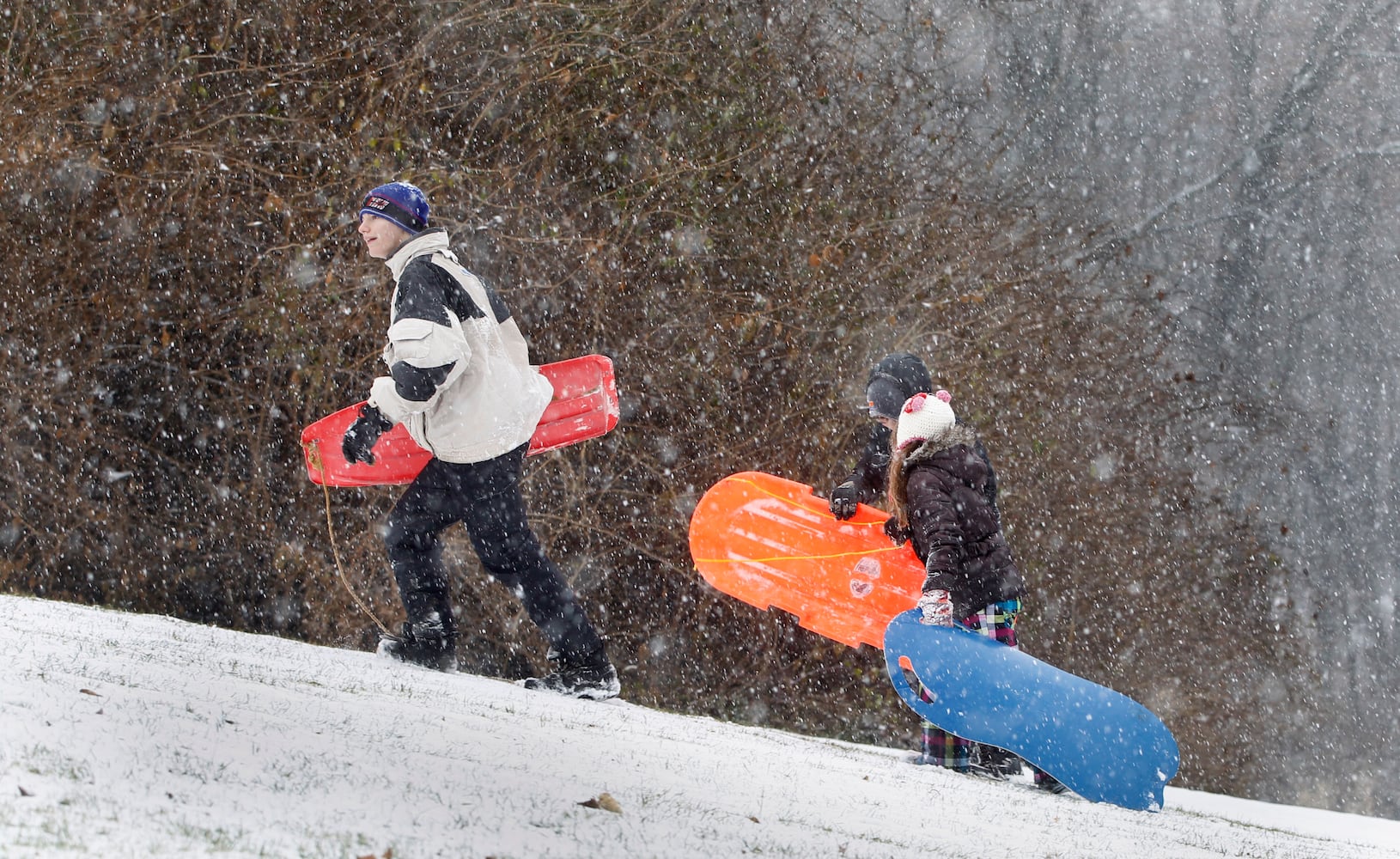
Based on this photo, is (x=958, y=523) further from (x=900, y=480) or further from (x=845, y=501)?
(x=845, y=501)

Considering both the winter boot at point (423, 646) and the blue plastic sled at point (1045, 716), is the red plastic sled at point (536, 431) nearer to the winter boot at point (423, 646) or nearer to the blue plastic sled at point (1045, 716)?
the winter boot at point (423, 646)

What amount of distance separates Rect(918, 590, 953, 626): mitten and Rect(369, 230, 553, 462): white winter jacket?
1.54 metres

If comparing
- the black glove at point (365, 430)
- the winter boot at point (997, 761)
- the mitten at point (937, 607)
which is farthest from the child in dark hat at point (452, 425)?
the winter boot at point (997, 761)

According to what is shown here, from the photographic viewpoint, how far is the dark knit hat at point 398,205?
3.61 meters

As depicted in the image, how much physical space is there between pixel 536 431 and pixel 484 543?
2.14 ft

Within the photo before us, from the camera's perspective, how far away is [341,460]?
4.25 m

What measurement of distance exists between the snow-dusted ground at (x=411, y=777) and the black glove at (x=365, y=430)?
76cm

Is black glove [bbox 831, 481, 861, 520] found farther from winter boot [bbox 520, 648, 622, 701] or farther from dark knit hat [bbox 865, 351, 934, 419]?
winter boot [bbox 520, 648, 622, 701]

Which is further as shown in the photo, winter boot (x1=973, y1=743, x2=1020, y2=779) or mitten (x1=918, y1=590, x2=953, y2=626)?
winter boot (x1=973, y1=743, x2=1020, y2=779)

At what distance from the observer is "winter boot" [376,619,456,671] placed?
4012 millimetres

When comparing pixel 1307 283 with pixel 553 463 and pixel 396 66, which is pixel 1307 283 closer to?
pixel 553 463

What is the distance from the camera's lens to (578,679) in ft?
13.2

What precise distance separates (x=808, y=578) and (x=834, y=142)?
3013 mm

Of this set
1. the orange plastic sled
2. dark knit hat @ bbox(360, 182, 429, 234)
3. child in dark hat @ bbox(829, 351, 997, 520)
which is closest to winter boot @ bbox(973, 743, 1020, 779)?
the orange plastic sled
